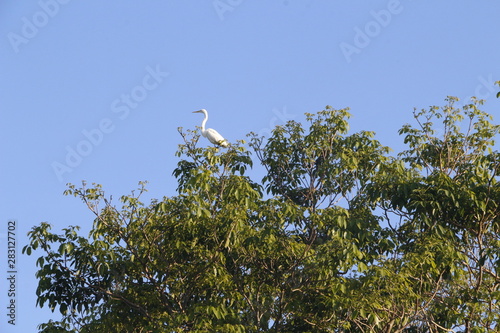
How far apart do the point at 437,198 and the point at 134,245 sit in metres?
4.12

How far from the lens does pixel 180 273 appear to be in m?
11.5

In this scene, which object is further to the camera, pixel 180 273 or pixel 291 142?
pixel 291 142

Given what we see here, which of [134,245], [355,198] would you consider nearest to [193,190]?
[134,245]

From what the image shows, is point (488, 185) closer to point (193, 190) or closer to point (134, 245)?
point (193, 190)

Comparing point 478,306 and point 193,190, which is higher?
point 193,190

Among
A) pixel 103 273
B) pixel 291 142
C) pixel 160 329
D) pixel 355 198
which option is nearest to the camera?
pixel 160 329

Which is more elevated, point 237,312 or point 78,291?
point 78,291

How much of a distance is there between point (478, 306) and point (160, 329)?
405 cm

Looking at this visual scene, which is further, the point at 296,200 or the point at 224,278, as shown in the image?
the point at 296,200

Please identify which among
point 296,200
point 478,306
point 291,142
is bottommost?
point 478,306

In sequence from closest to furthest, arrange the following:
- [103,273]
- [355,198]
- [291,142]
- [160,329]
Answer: [160,329] → [103,273] → [355,198] → [291,142]

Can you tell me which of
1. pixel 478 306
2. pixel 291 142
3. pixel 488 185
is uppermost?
pixel 291 142

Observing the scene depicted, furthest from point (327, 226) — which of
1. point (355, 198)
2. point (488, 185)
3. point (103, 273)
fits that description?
point (103, 273)

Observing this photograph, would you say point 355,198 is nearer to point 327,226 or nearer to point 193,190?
point 327,226
